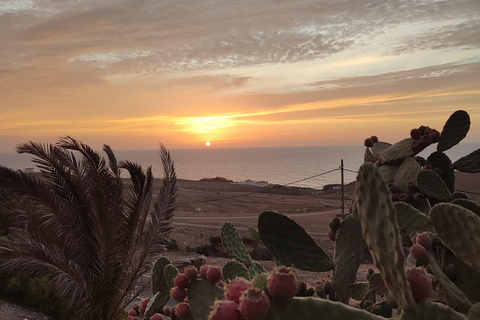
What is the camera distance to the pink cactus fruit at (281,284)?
0.86 metres

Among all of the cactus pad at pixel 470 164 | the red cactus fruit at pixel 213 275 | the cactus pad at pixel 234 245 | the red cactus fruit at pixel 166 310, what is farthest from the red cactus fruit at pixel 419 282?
the cactus pad at pixel 470 164

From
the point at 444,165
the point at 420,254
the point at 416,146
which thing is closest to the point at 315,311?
the point at 420,254

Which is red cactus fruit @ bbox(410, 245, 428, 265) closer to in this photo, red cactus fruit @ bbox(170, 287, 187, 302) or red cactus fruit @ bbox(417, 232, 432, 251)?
red cactus fruit @ bbox(417, 232, 432, 251)

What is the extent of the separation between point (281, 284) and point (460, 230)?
83cm

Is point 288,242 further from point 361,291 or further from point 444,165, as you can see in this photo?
Result: point 444,165

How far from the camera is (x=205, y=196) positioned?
43.2 meters

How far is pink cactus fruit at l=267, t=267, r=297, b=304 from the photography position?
33.7 inches

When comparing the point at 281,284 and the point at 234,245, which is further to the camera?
the point at 234,245

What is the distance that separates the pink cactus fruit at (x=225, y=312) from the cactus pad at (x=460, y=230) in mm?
908

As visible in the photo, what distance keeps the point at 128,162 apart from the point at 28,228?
2.58 metres

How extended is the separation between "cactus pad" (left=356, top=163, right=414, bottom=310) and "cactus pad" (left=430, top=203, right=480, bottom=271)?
1.67 ft

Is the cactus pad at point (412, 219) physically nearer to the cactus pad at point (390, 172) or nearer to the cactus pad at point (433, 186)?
the cactus pad at point (433, 186)

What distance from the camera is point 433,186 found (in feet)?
8.00

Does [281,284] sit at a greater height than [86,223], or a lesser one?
greater
